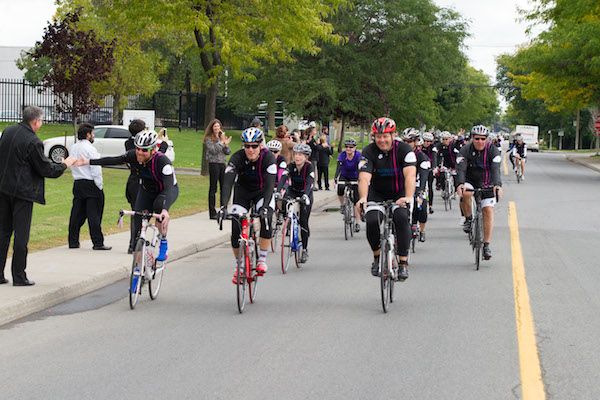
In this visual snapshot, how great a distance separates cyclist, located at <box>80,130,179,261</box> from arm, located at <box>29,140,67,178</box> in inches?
12.1

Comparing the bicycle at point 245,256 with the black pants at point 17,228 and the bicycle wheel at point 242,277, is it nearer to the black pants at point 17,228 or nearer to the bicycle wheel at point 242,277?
the bicycle wheel at point 242,277

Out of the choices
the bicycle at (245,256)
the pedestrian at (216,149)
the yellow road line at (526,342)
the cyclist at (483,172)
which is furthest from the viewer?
the pedestrian at (216,149)

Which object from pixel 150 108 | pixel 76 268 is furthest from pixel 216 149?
pixel 150 108

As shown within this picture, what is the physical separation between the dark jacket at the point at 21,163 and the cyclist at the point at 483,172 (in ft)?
19.9

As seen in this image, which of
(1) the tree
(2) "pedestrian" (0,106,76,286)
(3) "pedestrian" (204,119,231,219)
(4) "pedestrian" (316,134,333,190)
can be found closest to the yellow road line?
(2) "pedestrian" (0,106,76,286)

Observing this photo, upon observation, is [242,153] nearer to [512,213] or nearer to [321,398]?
[321,398]

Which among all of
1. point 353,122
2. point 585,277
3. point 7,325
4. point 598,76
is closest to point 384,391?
point 7,325

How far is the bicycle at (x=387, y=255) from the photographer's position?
1036 centimetres

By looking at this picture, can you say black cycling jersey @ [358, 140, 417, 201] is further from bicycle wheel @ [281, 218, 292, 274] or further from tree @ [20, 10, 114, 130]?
tree @ [20, 10, 114, 130]

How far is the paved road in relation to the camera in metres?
7.19

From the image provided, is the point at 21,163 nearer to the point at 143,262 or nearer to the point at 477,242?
the point at 143,262

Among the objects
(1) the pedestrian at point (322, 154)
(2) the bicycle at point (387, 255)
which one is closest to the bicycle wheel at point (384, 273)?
(2) the bicycle at point (387, 255)

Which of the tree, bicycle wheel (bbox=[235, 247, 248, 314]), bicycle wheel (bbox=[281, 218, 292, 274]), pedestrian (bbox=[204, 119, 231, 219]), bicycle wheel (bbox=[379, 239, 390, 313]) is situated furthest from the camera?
the tree

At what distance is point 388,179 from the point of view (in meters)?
11.0
